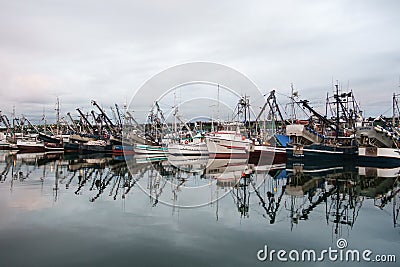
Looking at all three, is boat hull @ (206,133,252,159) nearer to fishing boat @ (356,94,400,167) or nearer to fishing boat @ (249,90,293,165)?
fishing boat @ (249,90,293,165)

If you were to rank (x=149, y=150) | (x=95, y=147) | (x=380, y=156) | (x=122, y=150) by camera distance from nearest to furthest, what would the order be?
(x=380, y=156) < (x=149, y=150) < (x=122, y=150) < (x=95, y=147)

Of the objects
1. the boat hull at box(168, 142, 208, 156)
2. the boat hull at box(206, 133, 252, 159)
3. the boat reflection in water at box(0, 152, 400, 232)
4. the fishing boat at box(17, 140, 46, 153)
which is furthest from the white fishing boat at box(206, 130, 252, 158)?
the fishing boat at box(17, 140, 46, 153)

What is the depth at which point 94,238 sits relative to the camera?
6473 mm

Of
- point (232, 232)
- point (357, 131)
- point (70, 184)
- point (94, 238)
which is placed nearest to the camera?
point (94, 238)

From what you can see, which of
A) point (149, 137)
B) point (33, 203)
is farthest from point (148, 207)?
point (149, 137)

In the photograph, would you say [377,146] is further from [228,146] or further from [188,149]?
[188,149]

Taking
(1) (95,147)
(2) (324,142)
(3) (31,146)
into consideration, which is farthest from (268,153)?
(3) (31,146)

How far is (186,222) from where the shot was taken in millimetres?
7754

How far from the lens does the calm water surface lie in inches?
222

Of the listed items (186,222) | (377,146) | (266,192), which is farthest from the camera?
(377,146)

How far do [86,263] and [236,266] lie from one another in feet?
8.12

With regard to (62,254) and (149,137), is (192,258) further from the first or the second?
(149,137)

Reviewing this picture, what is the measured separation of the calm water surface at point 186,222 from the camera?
564 cm

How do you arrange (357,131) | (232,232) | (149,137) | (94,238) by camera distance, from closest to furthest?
1. (94,238)
2. (232,232)
3. (357,131)
4. (149,137)
